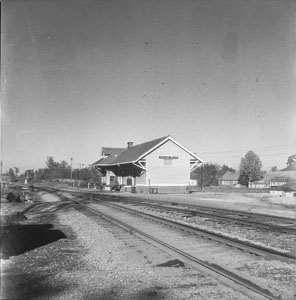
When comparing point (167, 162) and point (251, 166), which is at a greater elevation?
point (251, 166)

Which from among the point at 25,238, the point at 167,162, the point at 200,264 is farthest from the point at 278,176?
the point at 200,264

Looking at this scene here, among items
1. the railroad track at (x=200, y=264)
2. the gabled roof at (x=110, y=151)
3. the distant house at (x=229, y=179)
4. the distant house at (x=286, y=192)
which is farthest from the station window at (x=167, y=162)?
the distant house at (x=229, y=179)

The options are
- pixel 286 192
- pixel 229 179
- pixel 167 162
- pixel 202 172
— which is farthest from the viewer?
pixel 229 179

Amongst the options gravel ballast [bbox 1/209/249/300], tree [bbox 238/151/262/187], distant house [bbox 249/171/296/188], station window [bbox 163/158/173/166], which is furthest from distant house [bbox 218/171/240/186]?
gravel ballast [bbox 1/209/249/300]

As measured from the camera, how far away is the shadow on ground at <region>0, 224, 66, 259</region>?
25.4ft

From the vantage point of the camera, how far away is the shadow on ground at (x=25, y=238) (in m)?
7.74

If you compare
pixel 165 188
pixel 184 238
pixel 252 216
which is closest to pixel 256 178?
pixel 165 188

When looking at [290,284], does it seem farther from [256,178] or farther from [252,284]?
[256,178]

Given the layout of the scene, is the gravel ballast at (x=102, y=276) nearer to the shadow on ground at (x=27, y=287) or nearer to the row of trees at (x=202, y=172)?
the shadow on ground at (x=27, y=287)

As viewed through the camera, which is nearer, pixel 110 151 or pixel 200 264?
pixel 200 264

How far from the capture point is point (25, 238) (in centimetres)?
927

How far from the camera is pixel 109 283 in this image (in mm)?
5246

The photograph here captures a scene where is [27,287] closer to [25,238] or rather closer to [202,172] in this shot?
[25,238]

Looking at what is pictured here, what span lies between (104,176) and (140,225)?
47102 millimetres
